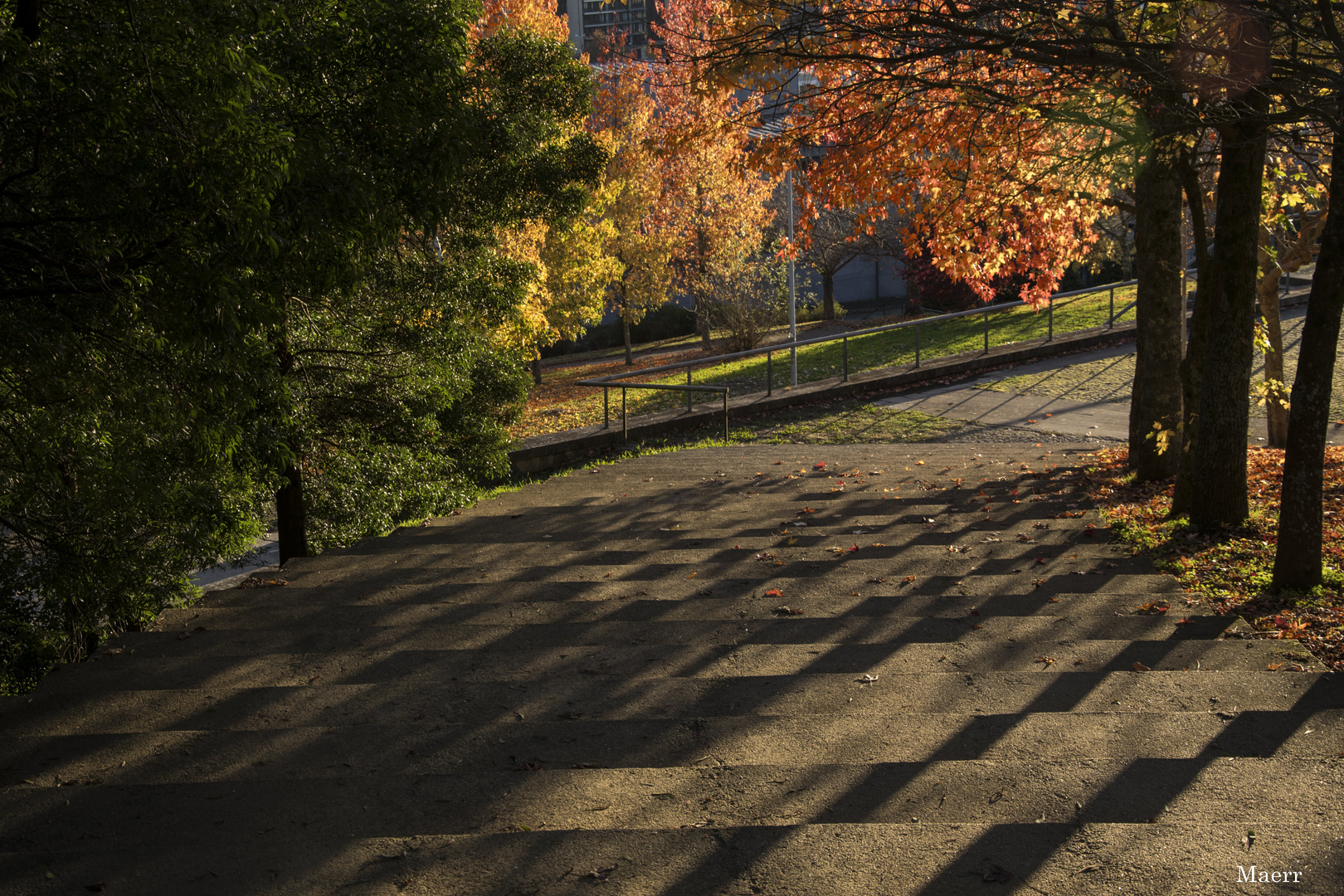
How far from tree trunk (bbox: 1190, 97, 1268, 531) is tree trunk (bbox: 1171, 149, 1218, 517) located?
206 mm

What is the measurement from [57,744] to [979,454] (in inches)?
399

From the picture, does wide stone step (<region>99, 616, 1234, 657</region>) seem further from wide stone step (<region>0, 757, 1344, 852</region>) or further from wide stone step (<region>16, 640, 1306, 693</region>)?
wide stone step (<region>0, 757, 1344, 852</region>)

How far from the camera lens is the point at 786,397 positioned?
16.1 meters

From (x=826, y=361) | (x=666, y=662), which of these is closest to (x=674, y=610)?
(x=666, y=662)

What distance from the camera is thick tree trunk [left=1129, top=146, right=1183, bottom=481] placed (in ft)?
30.2

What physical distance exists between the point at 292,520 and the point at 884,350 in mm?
14274

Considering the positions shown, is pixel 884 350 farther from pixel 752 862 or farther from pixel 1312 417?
pixel 752 862

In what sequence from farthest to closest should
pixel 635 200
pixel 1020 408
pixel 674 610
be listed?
pixel 635 200
pixel 1020 408
pixel 674 610

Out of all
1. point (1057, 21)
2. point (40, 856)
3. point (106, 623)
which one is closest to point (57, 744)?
point (40, 856)

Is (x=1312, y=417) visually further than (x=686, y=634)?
Yes

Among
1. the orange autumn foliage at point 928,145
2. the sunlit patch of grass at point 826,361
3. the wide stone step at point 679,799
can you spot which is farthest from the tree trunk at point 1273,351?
the wide stone step at point 679,799

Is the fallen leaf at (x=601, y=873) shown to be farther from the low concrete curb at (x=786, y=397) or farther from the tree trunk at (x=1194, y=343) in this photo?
the low concrete curb at (x=786, y=397)

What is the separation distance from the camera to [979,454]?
39.2ft

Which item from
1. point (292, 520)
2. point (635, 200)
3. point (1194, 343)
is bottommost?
point (292, 520)
